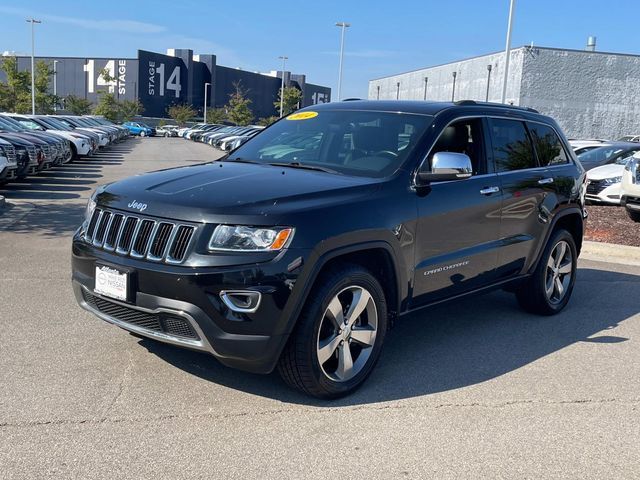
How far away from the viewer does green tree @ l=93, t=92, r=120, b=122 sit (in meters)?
75.5

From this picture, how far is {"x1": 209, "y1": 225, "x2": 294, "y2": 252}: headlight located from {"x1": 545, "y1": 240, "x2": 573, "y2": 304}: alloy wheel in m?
3.36

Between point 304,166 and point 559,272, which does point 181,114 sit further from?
point 304,166

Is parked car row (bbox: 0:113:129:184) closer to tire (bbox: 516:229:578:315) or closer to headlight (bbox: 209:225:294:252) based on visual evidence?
tire (bbox: 516:229:578:315)

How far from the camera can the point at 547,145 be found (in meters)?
6.17

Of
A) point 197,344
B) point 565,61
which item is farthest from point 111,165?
point 565,61

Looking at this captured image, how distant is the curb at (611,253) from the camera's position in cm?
914

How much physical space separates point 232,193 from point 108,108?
77.4m

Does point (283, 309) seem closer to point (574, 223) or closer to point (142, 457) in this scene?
point (142, 457)

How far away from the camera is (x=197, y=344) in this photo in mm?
3662

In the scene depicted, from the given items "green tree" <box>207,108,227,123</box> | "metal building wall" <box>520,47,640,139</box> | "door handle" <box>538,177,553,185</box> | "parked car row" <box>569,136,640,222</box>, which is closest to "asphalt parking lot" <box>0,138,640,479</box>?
"door handle" <box>538,177,553,185</box>

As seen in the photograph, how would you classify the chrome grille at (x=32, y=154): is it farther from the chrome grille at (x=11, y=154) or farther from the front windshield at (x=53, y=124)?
the front windshield at (x=53, y=124)

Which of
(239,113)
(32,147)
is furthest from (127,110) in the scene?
(32,147)

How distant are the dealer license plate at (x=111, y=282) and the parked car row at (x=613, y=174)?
9903 millimetres

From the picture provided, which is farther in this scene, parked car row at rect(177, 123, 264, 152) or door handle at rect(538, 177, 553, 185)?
parked car row at rect(177, 123, 264, 152)
